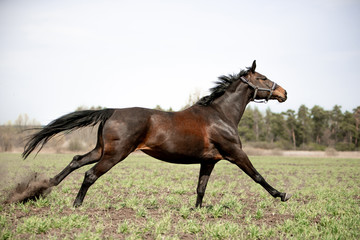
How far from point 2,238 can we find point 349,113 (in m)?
74.0

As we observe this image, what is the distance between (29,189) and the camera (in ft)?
20.4

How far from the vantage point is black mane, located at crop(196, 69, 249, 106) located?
6.87 m

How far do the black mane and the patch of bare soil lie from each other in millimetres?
3545

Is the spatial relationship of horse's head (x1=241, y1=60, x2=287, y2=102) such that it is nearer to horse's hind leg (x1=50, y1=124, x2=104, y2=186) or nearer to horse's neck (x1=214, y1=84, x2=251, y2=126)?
horse's neck (x1=214, y1=84, x2=251, y2=126)

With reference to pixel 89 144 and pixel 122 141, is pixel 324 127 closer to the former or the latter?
pixel 89 144

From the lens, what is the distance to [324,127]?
7381 cm

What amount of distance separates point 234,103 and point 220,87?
485 millimetres

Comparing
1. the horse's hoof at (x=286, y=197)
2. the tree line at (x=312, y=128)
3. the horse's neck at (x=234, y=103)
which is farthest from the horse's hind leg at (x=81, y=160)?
the tree line at (x=312, y=128)

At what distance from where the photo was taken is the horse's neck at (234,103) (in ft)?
22.5

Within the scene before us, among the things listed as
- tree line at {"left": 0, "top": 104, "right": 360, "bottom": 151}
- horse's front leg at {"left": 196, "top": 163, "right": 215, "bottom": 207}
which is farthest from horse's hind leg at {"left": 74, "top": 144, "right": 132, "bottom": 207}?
tree line at {"left": 0, "top": 104, "right": 360, "bottom": 151}

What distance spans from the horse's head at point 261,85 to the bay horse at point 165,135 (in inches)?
16.9

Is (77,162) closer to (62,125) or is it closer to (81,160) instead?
(81,160)

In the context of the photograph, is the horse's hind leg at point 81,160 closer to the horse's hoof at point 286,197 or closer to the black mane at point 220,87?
the black mane at point 220,87

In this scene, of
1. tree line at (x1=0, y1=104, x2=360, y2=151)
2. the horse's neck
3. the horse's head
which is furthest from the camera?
tree line at (x1=0, y1=104, x2=360, y2=151)
